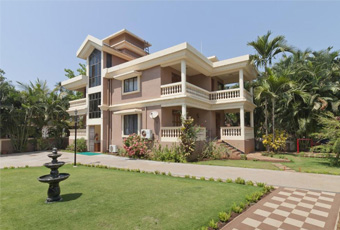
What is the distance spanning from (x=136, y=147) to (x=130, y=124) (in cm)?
267

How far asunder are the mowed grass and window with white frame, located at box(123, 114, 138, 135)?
7.80 m

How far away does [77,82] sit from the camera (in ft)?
61.6

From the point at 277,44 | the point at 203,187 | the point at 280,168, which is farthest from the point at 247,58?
the point at 203,187

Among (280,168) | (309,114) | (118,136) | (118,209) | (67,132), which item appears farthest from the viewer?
(67,132)

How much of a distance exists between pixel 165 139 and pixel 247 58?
27.0 ft

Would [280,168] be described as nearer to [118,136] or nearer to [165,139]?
[165,139]

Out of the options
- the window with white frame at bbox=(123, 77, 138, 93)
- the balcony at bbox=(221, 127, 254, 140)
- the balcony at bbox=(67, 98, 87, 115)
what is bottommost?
the balcony at bbox=(221, 127, 254, 140)

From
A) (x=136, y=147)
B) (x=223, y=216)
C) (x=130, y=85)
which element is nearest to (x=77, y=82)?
(x=130, y=85)

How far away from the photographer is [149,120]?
13258 mm

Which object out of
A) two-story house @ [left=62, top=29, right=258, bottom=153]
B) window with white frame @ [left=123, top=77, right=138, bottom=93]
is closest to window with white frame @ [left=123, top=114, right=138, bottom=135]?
two-story house @ [left=62, top=29, right=258, bottom=153]

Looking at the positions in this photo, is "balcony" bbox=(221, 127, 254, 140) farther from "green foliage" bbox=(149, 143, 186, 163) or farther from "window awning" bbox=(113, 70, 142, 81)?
"window awning" bbox=(113, 70, 142, 81)

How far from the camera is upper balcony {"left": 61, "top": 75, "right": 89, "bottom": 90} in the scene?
1808 centimetres

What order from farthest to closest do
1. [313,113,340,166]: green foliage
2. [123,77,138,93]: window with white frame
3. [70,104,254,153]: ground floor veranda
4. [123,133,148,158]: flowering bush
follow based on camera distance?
[123,77,138,93]: window with white frame < [123,133,148,158]: flowering bush < [70,104,254,153]: ground floor veranda < [313,113,340,166]: green foliage

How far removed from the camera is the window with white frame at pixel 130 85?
14.7m
